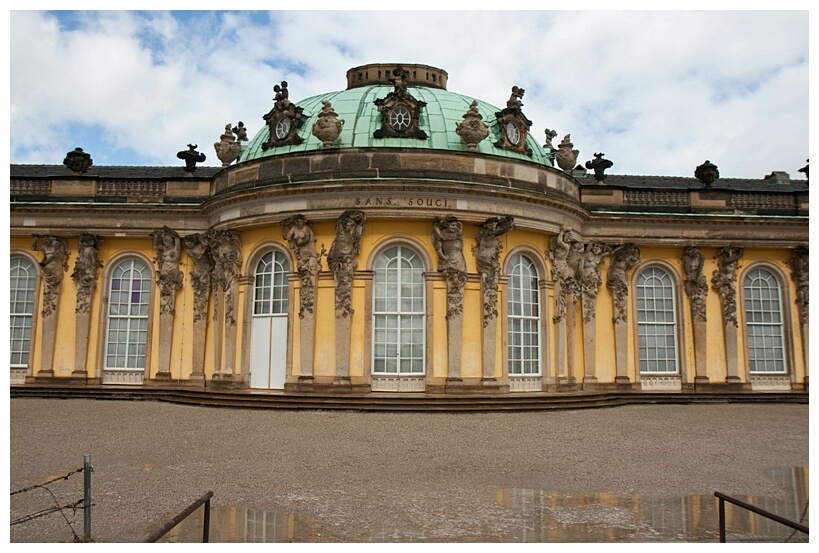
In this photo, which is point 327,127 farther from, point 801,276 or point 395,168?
point 801,276

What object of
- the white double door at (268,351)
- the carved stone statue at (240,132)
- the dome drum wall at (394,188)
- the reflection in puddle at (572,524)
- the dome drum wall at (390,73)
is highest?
the dome drum wall at (390,73)

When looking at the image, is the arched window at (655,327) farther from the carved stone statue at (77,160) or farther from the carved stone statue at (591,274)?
the carved stone statue at (77,160)

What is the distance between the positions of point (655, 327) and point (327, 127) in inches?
482

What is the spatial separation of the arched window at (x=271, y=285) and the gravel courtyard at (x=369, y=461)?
3858mm

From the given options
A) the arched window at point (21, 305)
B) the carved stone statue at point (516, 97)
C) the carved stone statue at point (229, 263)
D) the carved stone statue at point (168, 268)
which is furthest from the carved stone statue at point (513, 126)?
the arched window at point (21, 305)

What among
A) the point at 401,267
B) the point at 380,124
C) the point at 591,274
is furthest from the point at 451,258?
the point at 591,274

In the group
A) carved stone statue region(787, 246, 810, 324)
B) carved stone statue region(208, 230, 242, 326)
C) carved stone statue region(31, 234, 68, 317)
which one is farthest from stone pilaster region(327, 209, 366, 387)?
carved stone statue region(787, 246, 810, 324)

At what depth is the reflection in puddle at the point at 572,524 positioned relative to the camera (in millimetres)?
7531

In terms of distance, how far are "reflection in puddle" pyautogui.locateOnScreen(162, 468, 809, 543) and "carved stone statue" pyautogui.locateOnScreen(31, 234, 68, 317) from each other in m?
17.6

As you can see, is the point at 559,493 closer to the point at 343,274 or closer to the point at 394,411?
the point at 394,411

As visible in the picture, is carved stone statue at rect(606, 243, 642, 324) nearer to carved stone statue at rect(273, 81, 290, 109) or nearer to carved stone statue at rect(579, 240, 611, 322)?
carved stone statue at rect(579, 240, 611, 322)

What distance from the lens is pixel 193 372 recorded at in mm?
22750

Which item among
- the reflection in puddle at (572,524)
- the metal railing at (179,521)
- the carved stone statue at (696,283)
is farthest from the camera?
the carved stone statue at (696,283)

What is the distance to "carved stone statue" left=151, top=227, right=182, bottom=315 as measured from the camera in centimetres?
2327
